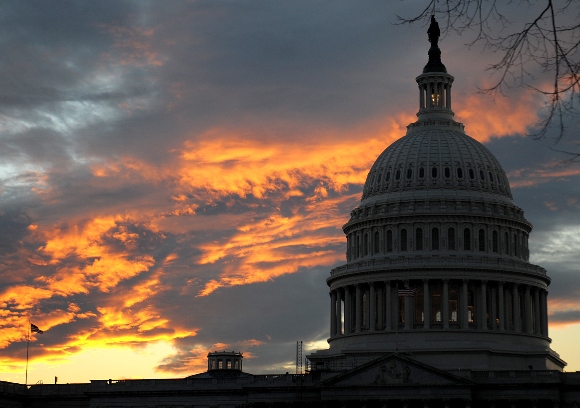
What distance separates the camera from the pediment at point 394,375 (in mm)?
124500

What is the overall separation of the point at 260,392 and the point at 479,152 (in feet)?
156

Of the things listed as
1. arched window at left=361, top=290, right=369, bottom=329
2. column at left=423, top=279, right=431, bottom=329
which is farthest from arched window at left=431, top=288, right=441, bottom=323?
arched window at left=361, top=290, right=369, bottom=329

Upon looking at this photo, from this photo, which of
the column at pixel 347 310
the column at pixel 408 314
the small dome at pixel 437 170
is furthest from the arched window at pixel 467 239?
the column at pixel 347 310

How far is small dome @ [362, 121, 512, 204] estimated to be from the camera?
15412cm

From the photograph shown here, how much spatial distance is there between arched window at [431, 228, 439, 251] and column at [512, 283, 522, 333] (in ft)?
36.8

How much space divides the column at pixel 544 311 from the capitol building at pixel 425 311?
134mm

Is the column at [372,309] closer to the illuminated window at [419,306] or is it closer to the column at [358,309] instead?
the column at [358,309]

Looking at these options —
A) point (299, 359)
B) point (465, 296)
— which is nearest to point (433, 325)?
point (465, 296)

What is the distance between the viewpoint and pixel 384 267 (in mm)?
148125

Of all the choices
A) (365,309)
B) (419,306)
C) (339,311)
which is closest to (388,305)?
(419,306)

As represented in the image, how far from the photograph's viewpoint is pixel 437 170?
15525cm

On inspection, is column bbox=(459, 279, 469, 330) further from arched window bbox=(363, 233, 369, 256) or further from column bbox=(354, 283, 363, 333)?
arched window bbox=(363, 233, 369, 256)

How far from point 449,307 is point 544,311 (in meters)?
14.8

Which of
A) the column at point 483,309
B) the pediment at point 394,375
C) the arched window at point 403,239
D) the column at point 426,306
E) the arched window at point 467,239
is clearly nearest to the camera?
the pediment at point 394,375
